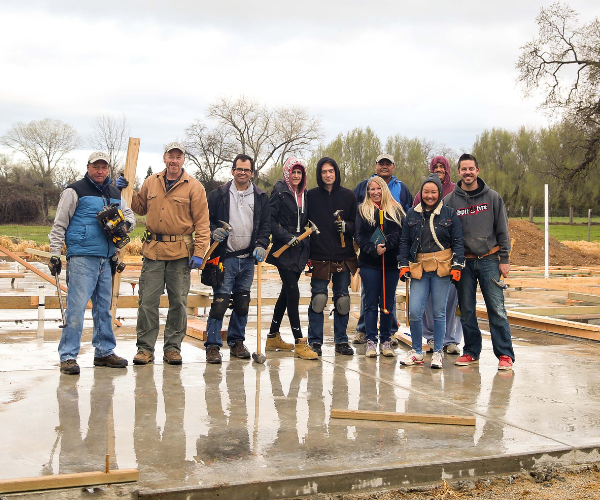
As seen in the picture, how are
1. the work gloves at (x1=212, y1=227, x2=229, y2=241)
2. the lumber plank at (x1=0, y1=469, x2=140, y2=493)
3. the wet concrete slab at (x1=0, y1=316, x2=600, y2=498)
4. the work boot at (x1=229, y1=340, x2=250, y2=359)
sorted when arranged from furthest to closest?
the work boot at (x1=229, y1=340, x2=250, y2=359) < the work gloves at (x1=212, y1=227, x2=229, y2=241) < the wet concrete slab at (x1=0, y1=316, x2=600, y2=498) < the lumber plank at (x1=0, y1=469, x2=140, y2=493)

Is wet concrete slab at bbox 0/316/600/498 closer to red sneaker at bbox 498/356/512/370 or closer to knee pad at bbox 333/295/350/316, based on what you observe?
red sneaker at bbox 498/356/512/370

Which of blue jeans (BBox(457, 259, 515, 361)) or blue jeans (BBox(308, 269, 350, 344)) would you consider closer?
blue jeans (BBox(457, 259, 515, 361))

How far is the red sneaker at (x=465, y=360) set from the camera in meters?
6.74

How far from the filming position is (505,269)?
6.57 metres

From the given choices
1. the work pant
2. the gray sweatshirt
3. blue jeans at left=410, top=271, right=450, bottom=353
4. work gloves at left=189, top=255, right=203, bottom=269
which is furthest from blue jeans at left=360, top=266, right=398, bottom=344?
the work pant

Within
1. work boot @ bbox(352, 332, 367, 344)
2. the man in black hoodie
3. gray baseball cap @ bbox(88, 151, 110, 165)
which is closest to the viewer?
gray baseball cap @ bbox(88, 151, 110, 165)

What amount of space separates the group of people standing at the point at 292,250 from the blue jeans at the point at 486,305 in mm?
10

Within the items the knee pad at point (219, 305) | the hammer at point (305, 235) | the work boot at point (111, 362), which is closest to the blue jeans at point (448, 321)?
the hammer at point (305, 235)

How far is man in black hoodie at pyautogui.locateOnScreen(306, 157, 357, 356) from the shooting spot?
23.1 feet

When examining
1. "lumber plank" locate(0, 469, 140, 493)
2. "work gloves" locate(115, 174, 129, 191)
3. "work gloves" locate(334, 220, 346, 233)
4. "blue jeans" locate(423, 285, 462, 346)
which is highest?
"work gloves" locate(115, 174, 129, 191)

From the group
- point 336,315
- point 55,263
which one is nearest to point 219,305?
point 336,315

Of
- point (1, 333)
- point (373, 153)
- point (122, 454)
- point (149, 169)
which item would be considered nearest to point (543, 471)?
point (122, 454)

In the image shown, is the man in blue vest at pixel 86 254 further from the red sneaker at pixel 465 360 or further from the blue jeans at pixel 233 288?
the red sneaker at pixel 465 360

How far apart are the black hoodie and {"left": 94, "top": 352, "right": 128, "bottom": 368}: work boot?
2.22m
